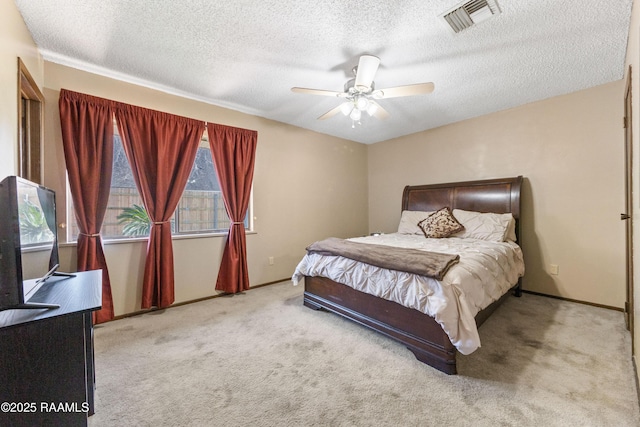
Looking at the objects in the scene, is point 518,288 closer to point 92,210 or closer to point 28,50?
point 92,210

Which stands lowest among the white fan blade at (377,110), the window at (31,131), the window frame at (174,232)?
the window frame at (174,232)

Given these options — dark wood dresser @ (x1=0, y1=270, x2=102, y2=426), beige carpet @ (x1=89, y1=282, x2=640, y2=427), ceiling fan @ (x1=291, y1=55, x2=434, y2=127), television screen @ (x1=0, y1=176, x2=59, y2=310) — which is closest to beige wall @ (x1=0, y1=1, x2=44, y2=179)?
television screen @ (x1=0, y1=176, x2=59, y2=310)

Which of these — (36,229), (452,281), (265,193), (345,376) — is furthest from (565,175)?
(36,229)

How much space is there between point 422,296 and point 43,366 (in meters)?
2.05

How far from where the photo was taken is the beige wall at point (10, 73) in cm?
155

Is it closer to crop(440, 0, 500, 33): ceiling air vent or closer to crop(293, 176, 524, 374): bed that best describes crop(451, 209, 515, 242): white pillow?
crop(293, 176, 524, 374): bed

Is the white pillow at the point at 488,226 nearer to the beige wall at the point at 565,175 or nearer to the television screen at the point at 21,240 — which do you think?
the beige wall at the point at 565,175

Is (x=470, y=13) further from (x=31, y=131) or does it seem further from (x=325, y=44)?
(x=31, y=131)

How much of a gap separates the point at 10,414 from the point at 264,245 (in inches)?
111

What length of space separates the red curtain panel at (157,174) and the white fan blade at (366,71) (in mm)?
2076

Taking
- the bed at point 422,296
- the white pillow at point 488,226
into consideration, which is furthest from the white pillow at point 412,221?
the white pillow at point 488,226

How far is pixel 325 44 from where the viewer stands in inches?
82.0

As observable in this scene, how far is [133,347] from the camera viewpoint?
2121 mm

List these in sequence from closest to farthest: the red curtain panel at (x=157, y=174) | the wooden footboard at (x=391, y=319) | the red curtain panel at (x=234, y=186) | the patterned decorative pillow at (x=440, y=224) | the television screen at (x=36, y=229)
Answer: the television screen at (x=36, y=229)
the wooden footboard at (x=391, y=319)
the red curtain panel at (x=157, y=174)
the red curtain panel at (x=234, y=186)
the patterned decorative pillow at (x=440, y=224)
